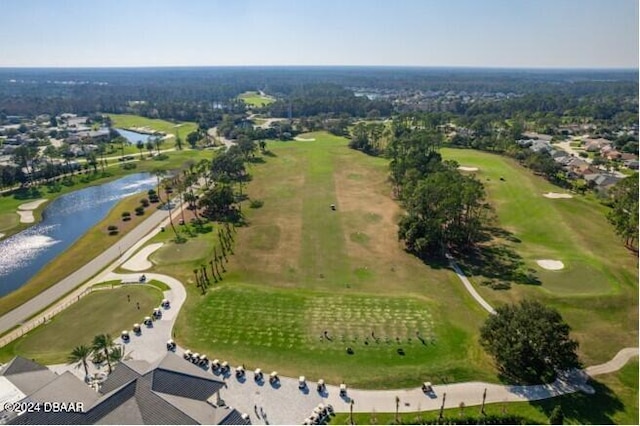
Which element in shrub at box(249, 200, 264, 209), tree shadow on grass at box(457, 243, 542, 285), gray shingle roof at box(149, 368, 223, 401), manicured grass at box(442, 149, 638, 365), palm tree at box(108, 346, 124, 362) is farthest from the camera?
shrub at box(249, 200, 264, 209)

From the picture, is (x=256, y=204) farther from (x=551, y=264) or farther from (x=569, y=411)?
(x=569, y=411)

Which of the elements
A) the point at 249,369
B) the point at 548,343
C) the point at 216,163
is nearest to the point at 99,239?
the point at 216,163

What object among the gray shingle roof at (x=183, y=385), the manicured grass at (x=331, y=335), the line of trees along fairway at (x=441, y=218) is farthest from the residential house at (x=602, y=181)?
the gray shingle roof at (x=183, y=385)

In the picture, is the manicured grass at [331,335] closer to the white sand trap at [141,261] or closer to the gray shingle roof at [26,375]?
the gray shingle roof at [26,375]

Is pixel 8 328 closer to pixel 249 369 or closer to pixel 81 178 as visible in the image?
pixel 249 369

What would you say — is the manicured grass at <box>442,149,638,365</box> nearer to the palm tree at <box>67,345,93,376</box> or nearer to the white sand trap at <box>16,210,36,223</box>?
the palm tree at <box>67,345,93,376</box>

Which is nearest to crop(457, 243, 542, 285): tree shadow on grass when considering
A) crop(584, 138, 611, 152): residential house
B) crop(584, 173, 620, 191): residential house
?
crop(584, 173, 620, 191): residential house
